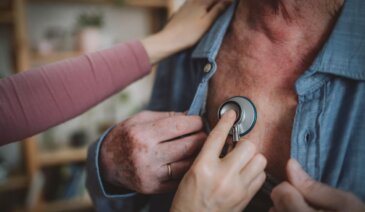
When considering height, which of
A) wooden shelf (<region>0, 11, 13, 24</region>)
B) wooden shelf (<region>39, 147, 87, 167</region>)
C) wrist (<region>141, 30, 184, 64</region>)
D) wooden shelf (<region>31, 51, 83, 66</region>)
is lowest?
wooden shelf (<region>39, 147, 87, 167</region>)

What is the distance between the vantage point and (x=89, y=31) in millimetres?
1986

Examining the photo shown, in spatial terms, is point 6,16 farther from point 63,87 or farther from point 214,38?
point 214,38

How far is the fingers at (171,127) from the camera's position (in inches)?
26.4

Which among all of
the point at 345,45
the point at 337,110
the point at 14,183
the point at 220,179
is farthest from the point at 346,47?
the point at 14,183

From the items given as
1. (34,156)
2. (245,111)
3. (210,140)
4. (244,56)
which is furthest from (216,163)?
(34,156)

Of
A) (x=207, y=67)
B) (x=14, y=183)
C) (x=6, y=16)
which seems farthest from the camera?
(x=14, y=183)

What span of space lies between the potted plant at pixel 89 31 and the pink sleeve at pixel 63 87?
51.0 inches

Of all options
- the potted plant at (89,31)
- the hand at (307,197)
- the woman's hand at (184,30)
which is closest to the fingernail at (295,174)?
the hand at (307,197)

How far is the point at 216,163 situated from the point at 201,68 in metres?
0.34

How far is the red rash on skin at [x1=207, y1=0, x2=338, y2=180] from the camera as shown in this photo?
653mm

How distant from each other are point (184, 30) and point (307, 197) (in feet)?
1.68

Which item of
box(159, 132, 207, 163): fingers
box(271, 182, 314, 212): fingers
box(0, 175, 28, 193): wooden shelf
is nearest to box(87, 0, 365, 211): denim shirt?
box(271, 182, 314, 212): fingers

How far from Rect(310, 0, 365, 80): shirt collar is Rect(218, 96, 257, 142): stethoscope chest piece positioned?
0.15m

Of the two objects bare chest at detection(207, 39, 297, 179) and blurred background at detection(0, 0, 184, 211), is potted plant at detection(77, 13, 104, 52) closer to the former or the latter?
blurred background at detection(0, 0, 184, 211)
